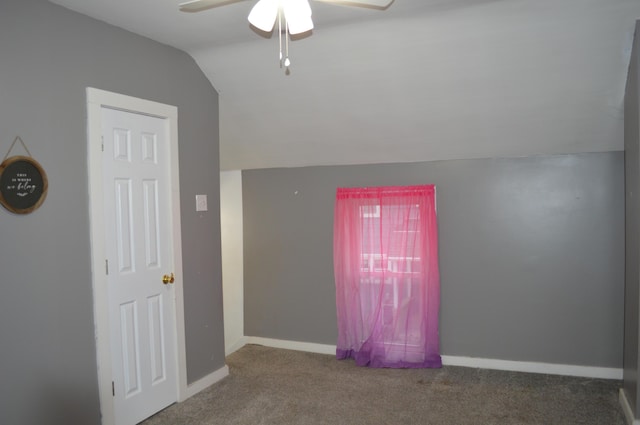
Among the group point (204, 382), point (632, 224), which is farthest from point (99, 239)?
point (632, 224)

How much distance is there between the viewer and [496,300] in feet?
11.8

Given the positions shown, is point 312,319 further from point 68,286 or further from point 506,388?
point 68,286

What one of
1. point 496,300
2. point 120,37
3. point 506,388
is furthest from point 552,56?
point 120,37

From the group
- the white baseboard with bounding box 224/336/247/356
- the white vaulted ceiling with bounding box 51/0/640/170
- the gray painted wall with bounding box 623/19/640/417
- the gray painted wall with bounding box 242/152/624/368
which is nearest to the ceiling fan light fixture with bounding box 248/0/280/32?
the white vaulted ceiling with bounding box 51/0/640/170

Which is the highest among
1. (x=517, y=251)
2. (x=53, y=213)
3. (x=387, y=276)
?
(x=53, y=213)

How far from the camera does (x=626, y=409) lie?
2.72m

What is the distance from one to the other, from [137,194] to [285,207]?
1.63m

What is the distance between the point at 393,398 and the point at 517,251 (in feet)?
5.01

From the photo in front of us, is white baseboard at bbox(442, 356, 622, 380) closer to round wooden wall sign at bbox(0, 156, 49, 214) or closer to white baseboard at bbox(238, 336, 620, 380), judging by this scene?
white baseboard at bbox(238, 336, 620, 380)

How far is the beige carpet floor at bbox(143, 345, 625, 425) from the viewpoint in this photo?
2.81 meters

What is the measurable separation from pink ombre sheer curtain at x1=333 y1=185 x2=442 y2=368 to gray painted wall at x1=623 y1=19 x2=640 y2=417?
131 centimetres

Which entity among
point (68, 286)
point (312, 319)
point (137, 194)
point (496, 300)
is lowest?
point (312, 319)

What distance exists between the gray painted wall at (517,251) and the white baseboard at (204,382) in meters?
0.96

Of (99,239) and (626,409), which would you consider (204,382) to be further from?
(626,409)
